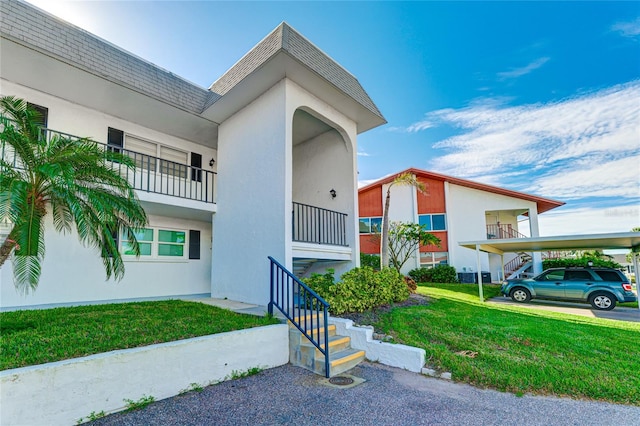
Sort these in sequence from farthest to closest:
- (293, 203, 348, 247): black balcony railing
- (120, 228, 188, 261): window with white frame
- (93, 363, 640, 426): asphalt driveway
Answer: (293, 203, 348, 247): black balcony railing → (120, 228, 188, 261): window with white frame → (93, 363, 640, 426): asphalt driveway

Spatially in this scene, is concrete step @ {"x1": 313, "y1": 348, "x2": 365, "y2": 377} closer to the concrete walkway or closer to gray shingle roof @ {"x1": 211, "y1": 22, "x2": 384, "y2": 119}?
the concrete walkway

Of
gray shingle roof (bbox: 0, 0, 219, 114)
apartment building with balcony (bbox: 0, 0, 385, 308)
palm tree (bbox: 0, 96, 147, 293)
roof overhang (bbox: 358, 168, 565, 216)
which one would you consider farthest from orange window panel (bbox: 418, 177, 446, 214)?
palm tree (bbox: 0, 96, 147, 293)

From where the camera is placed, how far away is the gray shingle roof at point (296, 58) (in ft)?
22.5

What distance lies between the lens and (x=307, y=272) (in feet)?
33.2

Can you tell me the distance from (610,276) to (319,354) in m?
12.5

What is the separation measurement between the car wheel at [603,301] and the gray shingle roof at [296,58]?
35.7 feet

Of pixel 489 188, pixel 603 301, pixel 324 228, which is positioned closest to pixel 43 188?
pixel 324 228

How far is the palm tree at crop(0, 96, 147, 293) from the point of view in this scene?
4102mm

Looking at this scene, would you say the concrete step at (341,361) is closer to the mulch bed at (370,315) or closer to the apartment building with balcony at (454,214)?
the mulch bed at (370,315)

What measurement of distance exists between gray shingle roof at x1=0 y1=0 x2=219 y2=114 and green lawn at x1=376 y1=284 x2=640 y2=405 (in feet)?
25.7

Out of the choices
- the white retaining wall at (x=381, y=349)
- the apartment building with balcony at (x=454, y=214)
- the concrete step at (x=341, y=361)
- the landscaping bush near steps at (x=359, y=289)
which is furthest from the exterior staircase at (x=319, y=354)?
the apartment building with balcony at (x=454, y=214)

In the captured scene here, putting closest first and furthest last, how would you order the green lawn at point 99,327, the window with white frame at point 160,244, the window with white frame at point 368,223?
the green lawn at point 99,327
the window with white frame at point 160,244
the window with white frame at point 368,223

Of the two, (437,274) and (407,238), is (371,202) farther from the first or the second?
(437,274)

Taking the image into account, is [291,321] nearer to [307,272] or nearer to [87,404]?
[87,404]
